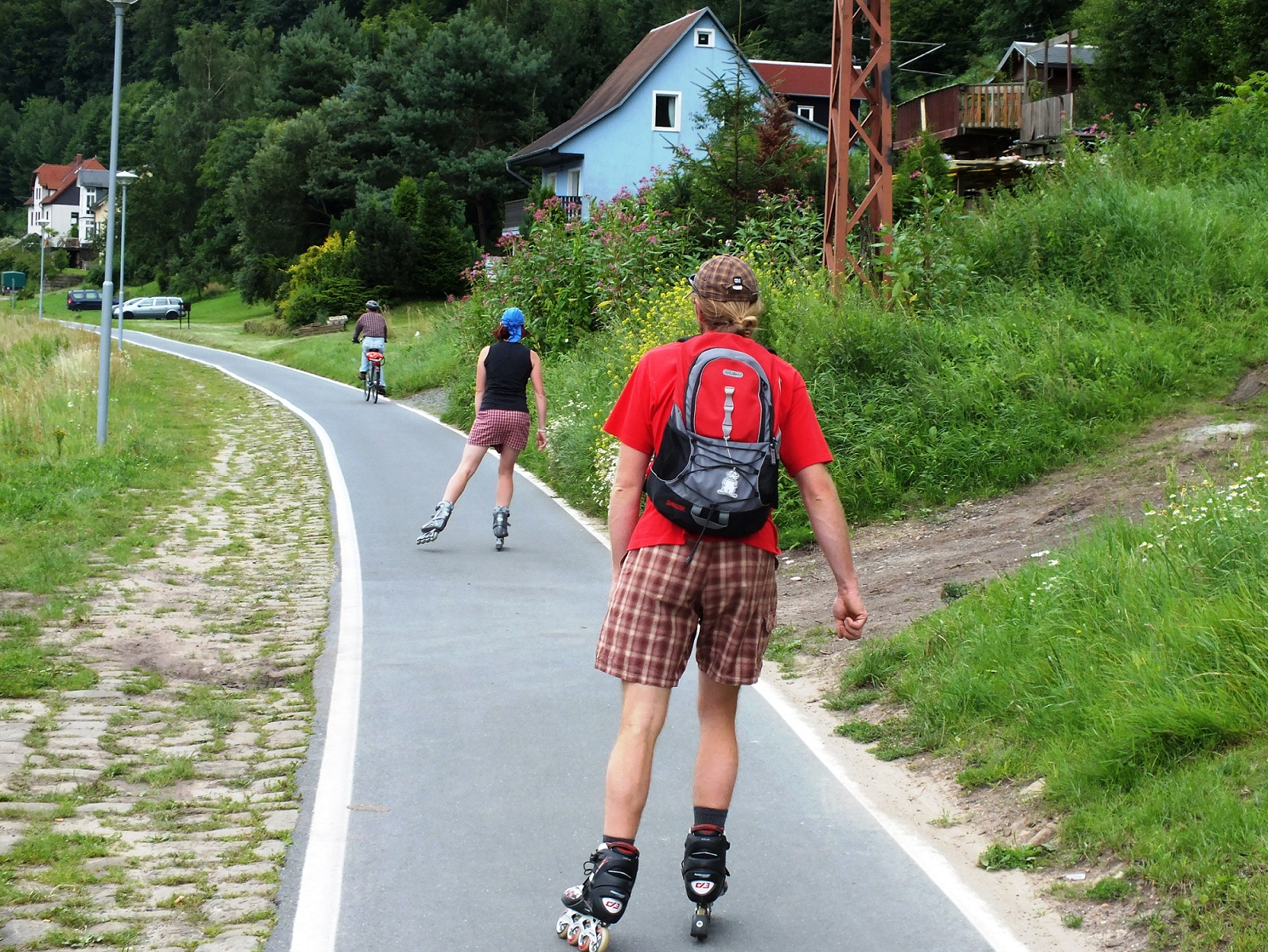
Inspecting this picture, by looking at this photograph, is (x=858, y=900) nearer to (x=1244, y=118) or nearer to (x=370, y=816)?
(x=370, y=816)

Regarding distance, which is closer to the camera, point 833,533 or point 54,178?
point 833,533

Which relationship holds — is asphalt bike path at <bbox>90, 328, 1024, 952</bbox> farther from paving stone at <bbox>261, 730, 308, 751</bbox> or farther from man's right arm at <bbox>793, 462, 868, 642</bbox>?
man's right arm at <bbox>793, 462, 868, 642</bbox>

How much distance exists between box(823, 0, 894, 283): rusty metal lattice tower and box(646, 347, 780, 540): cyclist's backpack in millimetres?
10179

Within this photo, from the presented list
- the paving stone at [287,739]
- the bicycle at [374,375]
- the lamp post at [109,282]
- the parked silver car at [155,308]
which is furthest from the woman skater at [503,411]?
the parked silver car at [155,308]

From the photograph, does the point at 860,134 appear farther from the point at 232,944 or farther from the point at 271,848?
the point at 232,944

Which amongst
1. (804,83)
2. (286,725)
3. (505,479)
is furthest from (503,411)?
(804,83)

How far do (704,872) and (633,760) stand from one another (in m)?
0.43

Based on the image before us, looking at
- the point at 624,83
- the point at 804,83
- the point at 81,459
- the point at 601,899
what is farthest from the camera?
the point at 804,83

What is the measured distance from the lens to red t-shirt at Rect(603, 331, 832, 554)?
14.0 ft

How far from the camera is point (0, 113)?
5664 inches

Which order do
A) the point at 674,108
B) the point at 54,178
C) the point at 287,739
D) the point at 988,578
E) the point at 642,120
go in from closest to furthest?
the point at 287,739
the point at 988,578
the point at 642,120
the point at 674,108
the point at 54,178

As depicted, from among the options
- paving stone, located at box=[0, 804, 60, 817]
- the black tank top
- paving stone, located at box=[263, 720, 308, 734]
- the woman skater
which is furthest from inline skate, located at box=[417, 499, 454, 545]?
paving stone, located at box=[0, 804, 60, 817]

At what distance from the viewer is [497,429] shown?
11875 mm

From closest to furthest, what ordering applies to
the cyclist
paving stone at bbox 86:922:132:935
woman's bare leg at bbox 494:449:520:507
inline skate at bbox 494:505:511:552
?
paving stone at bbox 86:922:132:935 → inline skate at bbox 494:505:511:552 → woman's bare leg at bbox 494:449:520:507 → the cyclist
